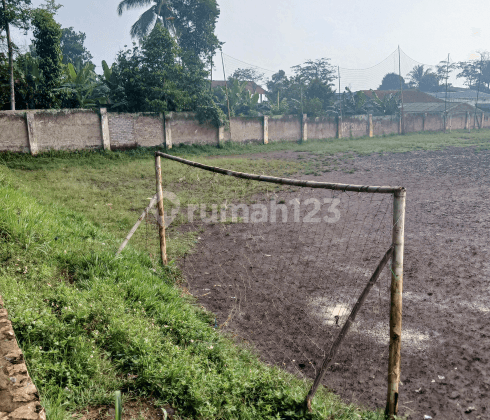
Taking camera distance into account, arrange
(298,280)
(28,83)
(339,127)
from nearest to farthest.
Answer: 1. (298,280)
2. (28,83)
3. (339,127)

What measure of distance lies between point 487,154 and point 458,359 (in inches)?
669

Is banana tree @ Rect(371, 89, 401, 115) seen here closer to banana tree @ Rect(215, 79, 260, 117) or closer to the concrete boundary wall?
the concrete boundary wall

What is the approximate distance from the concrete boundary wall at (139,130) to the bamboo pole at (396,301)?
14.3 metres

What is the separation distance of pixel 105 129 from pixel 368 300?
1405cm

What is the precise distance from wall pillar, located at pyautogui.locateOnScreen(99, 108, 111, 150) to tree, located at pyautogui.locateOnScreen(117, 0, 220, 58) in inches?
550

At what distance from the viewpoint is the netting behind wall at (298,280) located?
3482 millimetres

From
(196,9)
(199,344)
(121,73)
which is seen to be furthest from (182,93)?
(199,344)

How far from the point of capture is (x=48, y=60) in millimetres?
15516

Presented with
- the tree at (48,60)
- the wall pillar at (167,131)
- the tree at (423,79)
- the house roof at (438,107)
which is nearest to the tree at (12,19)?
the tree at (48,60)

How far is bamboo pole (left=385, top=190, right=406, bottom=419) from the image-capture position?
2510mm

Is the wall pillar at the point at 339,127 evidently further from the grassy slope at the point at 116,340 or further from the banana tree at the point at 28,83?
the grassy slope at the point at 116,340

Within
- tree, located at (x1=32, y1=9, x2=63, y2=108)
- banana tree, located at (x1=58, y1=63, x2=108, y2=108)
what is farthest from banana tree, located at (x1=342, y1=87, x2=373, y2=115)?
tree, located at (x1=32, y1=9, x2=63, y2=108)

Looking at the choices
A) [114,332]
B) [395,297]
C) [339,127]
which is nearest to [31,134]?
[114,332]

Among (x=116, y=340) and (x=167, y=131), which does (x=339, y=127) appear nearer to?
(x=167, y=131)
